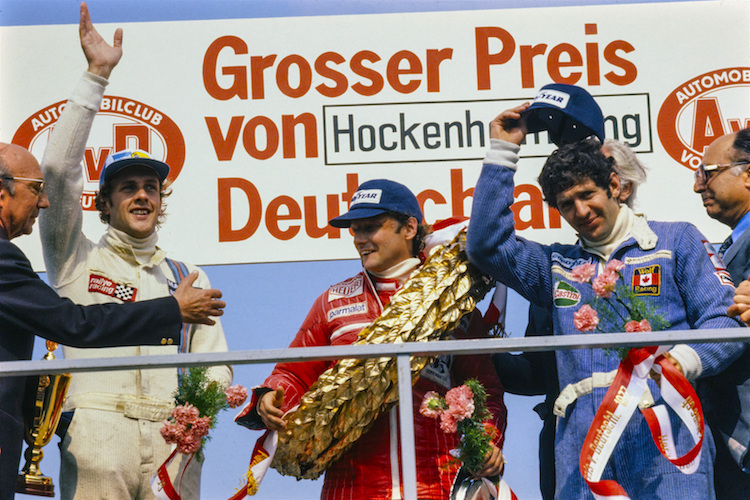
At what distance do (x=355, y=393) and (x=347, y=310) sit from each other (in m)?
0.41

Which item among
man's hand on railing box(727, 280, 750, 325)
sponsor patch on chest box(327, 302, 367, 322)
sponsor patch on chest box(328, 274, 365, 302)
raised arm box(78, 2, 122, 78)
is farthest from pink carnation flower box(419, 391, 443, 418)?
raised arm box(78, 2, 122, 78)

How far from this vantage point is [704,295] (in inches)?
209

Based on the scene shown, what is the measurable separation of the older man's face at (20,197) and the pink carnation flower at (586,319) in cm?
215

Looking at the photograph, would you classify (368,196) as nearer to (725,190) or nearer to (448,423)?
(448,423)

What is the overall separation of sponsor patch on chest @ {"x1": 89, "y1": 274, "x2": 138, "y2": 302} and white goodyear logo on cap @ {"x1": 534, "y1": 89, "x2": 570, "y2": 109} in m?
1.90

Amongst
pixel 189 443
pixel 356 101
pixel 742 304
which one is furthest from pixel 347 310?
pixel 356 101

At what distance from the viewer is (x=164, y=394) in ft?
18.6

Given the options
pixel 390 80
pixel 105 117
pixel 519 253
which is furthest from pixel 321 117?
pixel 519 253

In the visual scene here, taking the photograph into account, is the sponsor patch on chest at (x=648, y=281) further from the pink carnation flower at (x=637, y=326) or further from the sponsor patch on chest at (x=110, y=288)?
the sponsor patch on chest at (x=110, y=288)

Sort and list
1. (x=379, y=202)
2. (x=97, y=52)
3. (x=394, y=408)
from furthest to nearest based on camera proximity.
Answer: (x=97, y=52), (x=379, y=202), (x=394, y=408)

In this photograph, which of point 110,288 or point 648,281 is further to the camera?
point 110,288

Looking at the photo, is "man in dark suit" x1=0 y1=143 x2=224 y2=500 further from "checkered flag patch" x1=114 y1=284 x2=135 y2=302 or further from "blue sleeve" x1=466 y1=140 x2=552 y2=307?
"blue sleeve" x1=466 y1=140 x2=552 y2=307

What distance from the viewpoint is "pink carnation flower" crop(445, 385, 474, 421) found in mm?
5191

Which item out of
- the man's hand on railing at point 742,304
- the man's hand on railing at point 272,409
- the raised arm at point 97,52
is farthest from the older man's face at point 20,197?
the man's hand on railing at point 742,304
